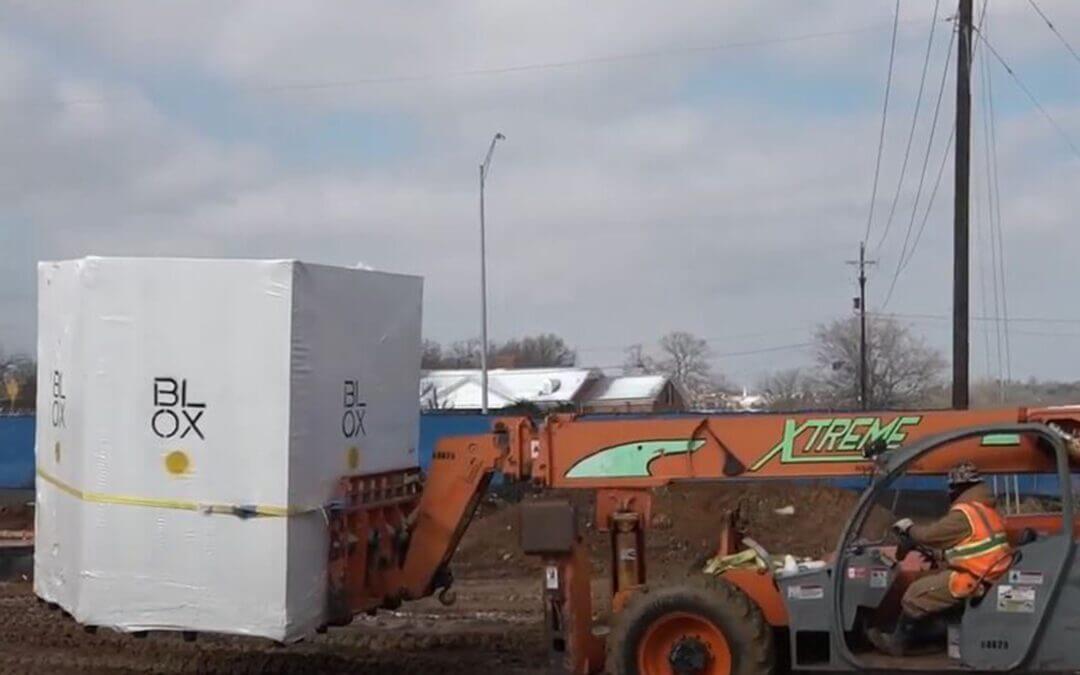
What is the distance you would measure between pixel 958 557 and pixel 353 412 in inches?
158

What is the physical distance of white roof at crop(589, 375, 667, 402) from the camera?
72.3 metres

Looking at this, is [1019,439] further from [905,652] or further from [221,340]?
[221,340]

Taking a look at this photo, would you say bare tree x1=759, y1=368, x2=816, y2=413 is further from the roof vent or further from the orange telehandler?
the orange telehandler

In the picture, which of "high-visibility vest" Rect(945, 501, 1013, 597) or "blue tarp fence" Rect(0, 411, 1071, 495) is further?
"blue tarp fence" Rect(0, 411, 1071, 495)

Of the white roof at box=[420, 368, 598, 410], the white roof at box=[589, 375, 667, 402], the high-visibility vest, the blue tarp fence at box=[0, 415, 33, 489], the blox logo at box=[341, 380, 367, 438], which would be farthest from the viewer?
the white roof at box=[589, 375, 667, 402]

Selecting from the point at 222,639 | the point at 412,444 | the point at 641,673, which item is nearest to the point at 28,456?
the point at 222,639

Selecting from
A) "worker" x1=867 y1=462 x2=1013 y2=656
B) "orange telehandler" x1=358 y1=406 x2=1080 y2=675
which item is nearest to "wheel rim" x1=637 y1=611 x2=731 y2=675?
"orange telehandler" x1=358 y1=406 x2=1080 y2=675

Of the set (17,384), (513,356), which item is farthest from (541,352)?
(17,384)

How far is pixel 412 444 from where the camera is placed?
10.5 m

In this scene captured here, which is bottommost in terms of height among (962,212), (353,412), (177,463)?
(177,463)

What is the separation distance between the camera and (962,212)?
21.3 meters

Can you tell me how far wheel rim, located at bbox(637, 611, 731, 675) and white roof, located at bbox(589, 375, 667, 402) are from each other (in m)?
61.8

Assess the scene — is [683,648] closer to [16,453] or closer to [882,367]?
[16,453]

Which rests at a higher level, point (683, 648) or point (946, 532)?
point (946, 532)
